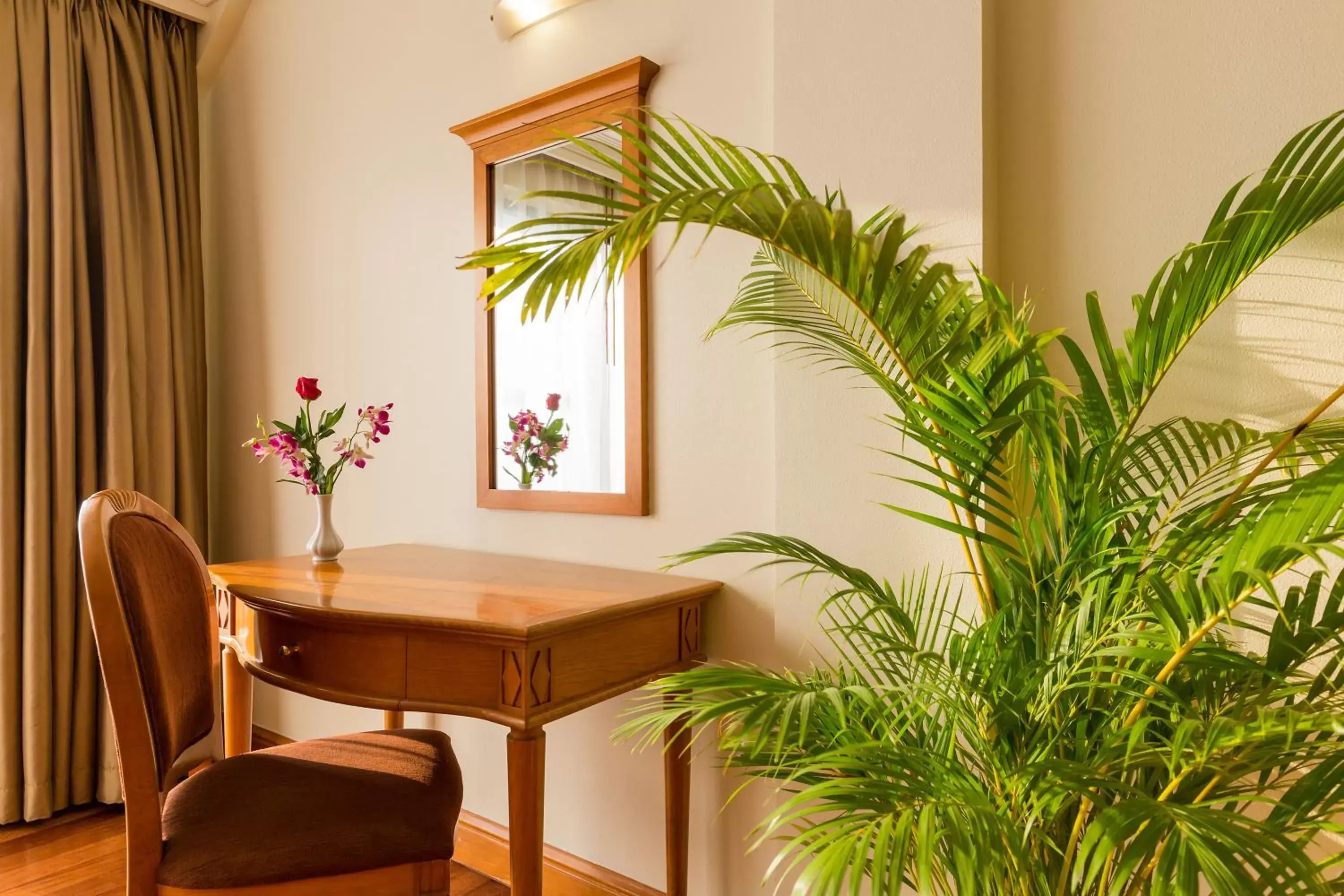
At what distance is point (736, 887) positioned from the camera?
1.85 m

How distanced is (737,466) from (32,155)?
7.82 ft

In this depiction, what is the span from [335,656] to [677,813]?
2.49 ft

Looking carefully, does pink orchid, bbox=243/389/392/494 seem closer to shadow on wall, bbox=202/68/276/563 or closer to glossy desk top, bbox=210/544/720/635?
glossy desk top, bbox=210/544/720/635

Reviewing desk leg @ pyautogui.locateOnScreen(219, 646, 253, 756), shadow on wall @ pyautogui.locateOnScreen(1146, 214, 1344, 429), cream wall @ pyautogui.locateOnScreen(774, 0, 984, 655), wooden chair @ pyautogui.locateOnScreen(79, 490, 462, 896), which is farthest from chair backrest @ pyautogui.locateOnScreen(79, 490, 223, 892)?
shadow on wall @ pyautogui.locateOnScreen(1146, 214, 1344, 429)

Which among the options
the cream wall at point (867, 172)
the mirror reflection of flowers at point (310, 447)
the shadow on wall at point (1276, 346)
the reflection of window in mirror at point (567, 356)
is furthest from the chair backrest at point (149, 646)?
the shadow on wall at point (1276, 346)

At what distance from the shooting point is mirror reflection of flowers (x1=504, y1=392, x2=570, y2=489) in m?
2.15

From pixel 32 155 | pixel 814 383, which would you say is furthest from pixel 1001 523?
pixel 32 155

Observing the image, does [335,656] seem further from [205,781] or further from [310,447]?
[310,447]

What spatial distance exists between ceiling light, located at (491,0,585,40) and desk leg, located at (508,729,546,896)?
66.3 inches

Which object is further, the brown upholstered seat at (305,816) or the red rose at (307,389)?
the red rose at (307,389)

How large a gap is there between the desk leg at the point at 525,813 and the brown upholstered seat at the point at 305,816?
0.11 metres

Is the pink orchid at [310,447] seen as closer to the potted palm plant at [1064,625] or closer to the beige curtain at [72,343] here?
the beige curtain at [72,343]

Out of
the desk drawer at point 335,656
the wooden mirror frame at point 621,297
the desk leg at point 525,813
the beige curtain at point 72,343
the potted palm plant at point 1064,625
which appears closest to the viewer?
the potted palm plant at point 1064,625

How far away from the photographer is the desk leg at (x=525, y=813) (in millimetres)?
1450
